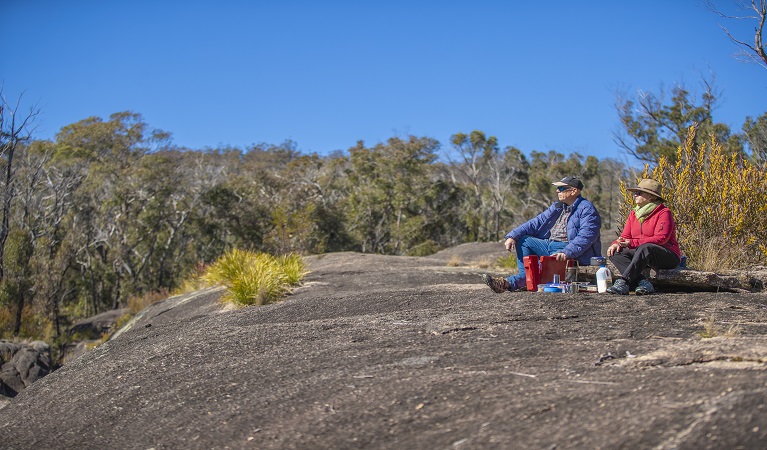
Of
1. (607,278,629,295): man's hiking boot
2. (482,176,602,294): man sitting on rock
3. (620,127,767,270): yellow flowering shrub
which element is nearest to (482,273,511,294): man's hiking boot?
(482,176,602,294): man sitting on rock

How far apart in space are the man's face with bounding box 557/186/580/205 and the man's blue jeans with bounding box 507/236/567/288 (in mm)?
459

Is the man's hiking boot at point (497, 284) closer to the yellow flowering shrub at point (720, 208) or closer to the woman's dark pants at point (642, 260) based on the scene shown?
the woman's dark pants at point (642, 260)

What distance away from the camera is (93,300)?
32.9 meters

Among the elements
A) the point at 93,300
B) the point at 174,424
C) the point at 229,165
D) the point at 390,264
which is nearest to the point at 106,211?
the point at 93,300

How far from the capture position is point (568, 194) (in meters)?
8.73

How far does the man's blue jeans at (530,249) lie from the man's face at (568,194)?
46 cm

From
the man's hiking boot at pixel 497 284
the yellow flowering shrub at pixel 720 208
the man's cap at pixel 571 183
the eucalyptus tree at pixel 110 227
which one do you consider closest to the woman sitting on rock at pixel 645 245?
the man's cap at pixel 571 183

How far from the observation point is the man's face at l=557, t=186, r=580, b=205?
872 cm

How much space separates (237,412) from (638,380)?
8.27ft

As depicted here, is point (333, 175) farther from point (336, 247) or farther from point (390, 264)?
point (390, 264)

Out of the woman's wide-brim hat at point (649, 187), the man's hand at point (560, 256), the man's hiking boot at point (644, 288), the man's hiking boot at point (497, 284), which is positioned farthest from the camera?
the man's hiking boot at point (497, 284)

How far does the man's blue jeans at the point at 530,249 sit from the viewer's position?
28.8ft

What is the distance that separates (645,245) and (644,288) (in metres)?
0.42

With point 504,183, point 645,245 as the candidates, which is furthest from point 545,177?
point 645,245
